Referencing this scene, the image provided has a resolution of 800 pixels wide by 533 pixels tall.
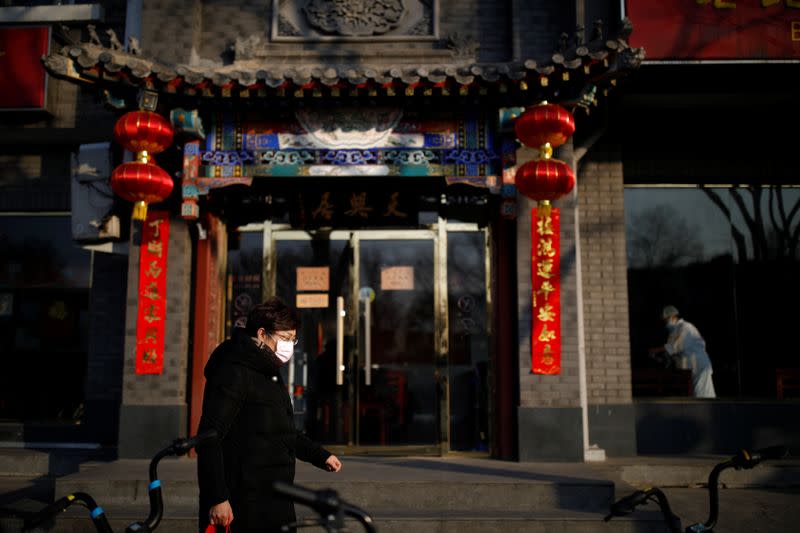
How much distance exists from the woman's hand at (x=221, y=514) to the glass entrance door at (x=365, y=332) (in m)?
5.25

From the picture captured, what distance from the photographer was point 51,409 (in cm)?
895

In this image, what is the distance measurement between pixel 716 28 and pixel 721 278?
9.87ft

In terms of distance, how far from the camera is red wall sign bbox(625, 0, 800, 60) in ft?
26.1

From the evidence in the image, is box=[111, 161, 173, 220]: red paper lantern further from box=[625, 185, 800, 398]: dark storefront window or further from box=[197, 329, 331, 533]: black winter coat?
box=[625, 185, 800, 398]: dark storefront window

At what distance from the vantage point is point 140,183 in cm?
719

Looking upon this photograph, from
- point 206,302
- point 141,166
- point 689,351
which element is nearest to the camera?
point 141,166

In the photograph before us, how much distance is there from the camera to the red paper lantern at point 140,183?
23.5 ft

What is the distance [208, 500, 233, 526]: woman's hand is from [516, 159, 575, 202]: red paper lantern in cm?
482

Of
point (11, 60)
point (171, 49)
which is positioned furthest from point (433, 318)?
point (11, 60)

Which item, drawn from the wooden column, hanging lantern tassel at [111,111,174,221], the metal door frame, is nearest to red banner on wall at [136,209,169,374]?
the wooden column

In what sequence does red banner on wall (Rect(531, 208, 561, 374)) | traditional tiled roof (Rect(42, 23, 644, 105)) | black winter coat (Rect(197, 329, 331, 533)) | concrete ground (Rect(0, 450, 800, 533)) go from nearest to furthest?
black winter coat (Rect(197, 329, 331, 533))
concrete ground (Rect(0, 450, 800, 533))
traditional tiled roof (Rect(42, 23, 644, 105))
red banner on wall (Rect(531, 208, 561, 374))

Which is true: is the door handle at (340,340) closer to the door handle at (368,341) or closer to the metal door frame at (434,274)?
the metal door frame at (434,274)

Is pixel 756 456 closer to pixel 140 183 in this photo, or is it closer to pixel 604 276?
pixel 604 276

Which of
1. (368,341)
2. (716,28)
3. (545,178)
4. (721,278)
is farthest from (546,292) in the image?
(716,28)
